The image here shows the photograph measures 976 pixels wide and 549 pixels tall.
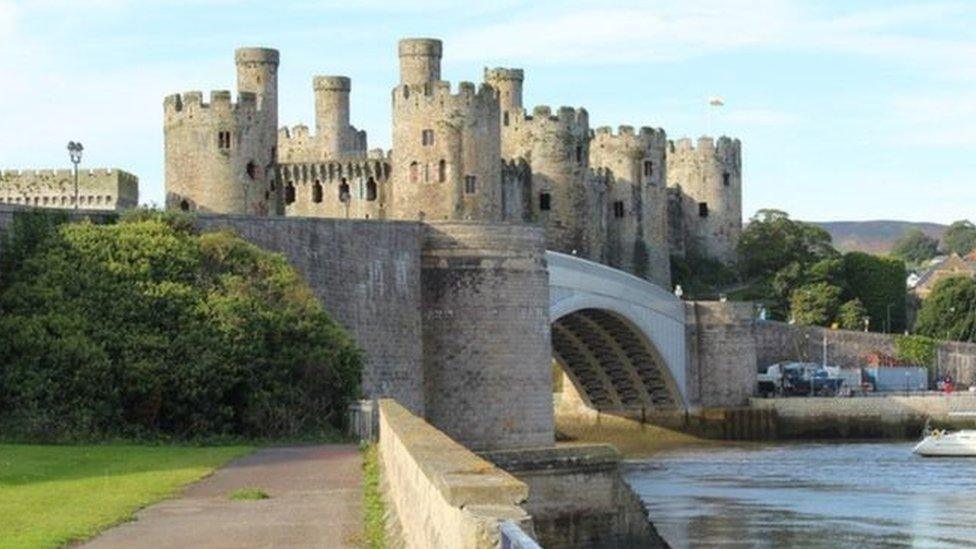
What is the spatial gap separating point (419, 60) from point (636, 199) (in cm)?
1833

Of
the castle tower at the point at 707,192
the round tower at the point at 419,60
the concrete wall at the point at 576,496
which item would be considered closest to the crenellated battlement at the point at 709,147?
the castle tower at the point at 707,192

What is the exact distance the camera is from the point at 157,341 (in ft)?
117

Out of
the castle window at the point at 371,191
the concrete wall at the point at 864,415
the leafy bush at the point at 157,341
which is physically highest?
the castle window at the point at 371,191

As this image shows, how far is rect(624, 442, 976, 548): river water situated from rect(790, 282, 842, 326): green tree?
28453 millimetres

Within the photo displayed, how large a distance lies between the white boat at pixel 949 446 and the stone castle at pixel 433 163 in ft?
47.5

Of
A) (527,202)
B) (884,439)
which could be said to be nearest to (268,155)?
(527,202)

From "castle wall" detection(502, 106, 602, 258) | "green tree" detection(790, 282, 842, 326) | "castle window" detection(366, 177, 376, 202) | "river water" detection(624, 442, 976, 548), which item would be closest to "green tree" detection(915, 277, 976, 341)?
"green tree" detection(790, 282, 842, 326)

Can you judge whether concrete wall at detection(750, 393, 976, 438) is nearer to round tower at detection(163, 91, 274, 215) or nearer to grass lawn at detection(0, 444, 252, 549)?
round tower at detection(163, 91, 274, 215)

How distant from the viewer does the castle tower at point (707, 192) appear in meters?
101

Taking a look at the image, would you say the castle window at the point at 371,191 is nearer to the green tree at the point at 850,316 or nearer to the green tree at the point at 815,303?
the green tree at the point at 815,303

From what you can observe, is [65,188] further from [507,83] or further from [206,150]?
[507,83]

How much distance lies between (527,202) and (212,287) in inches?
1815

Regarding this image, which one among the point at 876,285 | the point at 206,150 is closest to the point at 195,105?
the point at 206,150

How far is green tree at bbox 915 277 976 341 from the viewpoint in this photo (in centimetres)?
10831
